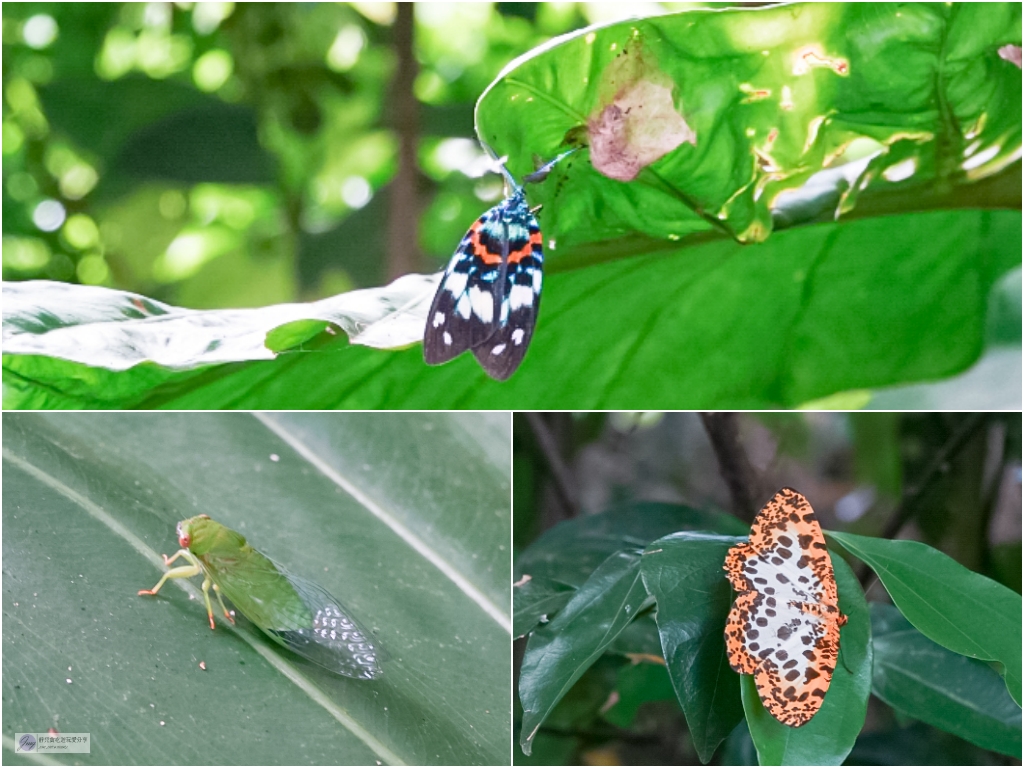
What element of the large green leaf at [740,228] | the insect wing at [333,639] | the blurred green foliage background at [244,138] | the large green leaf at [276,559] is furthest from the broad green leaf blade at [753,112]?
the insect wing at [333,639]

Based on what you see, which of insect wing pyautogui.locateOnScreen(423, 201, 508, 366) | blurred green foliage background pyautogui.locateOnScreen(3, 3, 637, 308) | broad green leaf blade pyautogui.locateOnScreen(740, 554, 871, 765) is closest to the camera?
broad green leaf blade pyautogui.locateOnScreen(740, 554, 871, 765)

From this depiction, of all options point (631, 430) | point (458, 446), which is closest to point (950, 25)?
point (631, 430)

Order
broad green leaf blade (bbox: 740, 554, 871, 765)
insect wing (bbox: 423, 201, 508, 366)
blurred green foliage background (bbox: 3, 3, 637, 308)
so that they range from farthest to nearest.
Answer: blurred green foliage background (bbox: 3, 3, 637, 308) < insect wing (bbox: 423, 201, 508, 366) < broad green leaf blade (bbox: 740, 554, 871, 765)

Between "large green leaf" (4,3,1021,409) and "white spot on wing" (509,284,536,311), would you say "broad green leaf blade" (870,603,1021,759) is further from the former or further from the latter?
"white spot on wing" (509,284,536,311)

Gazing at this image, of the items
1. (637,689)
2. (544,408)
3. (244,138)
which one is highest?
(244,138)

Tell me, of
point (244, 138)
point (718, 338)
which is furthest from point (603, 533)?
point (244, 138)

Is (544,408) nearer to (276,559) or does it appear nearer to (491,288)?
(491,288)

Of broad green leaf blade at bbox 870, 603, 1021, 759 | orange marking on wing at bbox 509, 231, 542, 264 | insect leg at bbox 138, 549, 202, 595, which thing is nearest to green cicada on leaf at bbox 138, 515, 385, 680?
insect leg at bbox 138, 549, 202, 595
